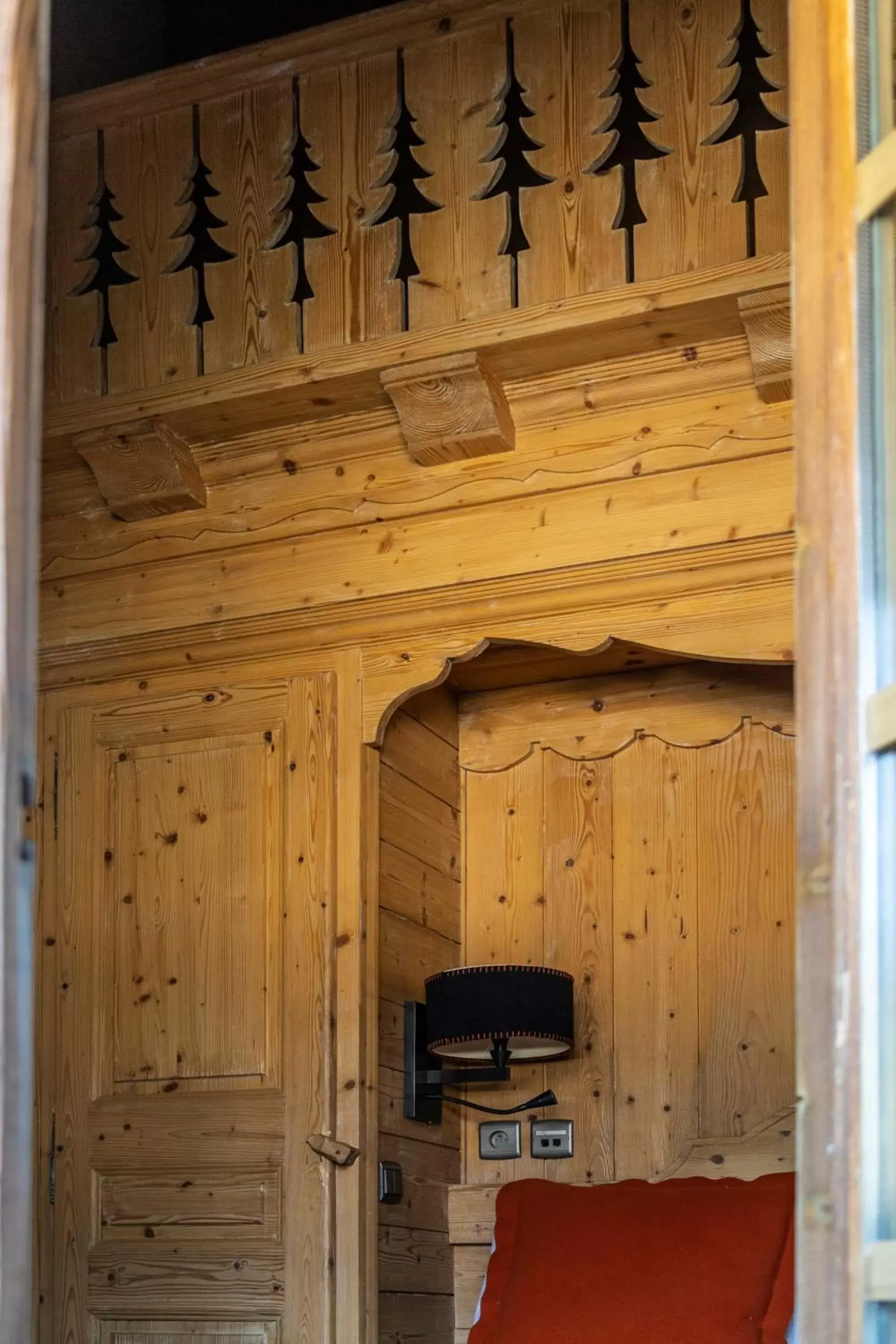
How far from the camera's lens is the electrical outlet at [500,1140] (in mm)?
4262

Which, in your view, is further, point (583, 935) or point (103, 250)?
point (583, 935)

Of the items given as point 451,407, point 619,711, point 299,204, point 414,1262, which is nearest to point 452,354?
point 451,407

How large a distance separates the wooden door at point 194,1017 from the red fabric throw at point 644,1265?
16.6 inches

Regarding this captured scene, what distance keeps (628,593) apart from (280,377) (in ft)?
2.96

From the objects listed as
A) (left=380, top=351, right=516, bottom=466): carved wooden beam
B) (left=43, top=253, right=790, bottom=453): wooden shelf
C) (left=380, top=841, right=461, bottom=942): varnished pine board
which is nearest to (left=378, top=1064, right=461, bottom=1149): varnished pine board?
(left=380, top=841, right=461, bottom=942): varnished pine board

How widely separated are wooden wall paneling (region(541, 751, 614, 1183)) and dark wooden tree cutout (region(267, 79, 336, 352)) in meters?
1.43

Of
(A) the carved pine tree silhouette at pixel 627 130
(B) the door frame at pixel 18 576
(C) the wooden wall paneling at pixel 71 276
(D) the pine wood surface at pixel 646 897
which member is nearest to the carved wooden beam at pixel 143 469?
(C) the wooden wall paneling at pixel 71 276

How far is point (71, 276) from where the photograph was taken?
165 inches

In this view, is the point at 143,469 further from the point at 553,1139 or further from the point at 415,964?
the point at 553,1139

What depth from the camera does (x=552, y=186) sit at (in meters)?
3.71

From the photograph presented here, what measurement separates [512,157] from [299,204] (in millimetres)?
519

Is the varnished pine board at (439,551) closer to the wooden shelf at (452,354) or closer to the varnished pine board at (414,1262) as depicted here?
the wooden shelf at (452,354)

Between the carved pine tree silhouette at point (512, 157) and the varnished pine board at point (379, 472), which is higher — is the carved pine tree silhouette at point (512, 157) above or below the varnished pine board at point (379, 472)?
above

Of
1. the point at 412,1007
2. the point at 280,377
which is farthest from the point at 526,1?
the point at 412,1007
